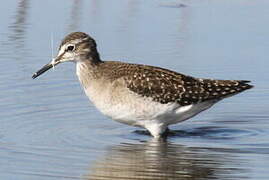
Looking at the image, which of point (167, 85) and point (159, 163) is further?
point (167, 85)

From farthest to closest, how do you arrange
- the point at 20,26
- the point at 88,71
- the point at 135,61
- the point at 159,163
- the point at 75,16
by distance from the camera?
the point at 75,16
the point at 20,26
the point at 135,61
the point at 88,71
the point at 159,163

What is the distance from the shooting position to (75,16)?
53.8 feet

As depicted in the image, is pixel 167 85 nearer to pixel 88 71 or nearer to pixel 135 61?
pixel 88 71

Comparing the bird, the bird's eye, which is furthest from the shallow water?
the bird's eye

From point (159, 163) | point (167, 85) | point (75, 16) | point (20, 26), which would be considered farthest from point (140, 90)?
point (75, 16)

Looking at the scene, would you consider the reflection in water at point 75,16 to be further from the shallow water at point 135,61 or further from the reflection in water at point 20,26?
the reflection in water at point 20,26

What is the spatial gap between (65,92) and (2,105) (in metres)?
1.09

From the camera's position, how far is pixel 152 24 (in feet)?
53.3

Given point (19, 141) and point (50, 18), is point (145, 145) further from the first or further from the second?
point (50, 18)

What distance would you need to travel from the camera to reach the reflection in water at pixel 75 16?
1574cm

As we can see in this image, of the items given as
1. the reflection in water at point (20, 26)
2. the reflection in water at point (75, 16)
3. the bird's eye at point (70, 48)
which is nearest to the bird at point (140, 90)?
the bird's eye at point (70, 48)

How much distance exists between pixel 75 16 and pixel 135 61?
2.16 m

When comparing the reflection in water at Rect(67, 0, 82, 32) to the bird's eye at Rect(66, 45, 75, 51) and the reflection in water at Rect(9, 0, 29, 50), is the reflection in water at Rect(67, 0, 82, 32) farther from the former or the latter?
the bird's eye at Rect(66, 45, 75, 51)

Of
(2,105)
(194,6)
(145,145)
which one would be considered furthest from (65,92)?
(194,6)
